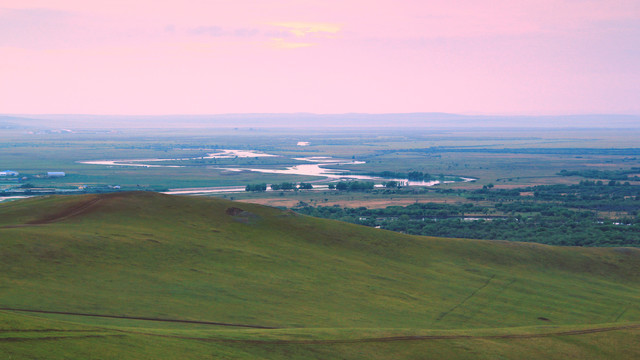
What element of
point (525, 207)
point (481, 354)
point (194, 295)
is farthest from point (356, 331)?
point (525, 207)

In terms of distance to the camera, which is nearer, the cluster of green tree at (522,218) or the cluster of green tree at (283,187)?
the cluster of green tree at (522,218)

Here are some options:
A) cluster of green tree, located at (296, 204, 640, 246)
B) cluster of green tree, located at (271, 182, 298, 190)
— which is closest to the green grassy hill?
cluster of green tree, located at (296, 204, 640, 246)

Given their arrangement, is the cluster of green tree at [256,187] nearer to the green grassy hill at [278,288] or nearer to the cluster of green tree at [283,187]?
the cluster of green tree at [283,187]

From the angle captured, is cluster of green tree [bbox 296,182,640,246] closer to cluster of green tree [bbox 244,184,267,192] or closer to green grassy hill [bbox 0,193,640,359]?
green grassy hill [bbox 0,193,640,359]

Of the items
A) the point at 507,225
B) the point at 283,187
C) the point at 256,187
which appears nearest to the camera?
the point at 507,225

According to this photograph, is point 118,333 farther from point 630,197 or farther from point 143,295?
point 630,197

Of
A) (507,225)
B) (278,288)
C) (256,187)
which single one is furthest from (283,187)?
(278,288)

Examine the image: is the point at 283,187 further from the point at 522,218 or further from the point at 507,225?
the point at 507,225

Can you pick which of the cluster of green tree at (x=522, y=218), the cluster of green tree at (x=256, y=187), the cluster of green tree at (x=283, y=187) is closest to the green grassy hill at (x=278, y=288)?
the cluster of green tree at (x=522, y=218)
